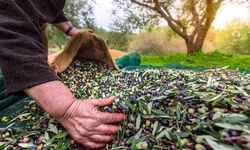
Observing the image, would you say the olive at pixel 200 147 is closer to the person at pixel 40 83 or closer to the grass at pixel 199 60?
the person at pixel 40 83

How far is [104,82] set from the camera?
63.7 inches

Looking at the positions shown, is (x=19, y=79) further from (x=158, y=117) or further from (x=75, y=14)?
(x=75, y=14)

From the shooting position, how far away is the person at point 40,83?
925mm

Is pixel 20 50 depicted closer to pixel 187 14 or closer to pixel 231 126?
pixel 231 126

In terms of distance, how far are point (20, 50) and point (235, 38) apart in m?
12.8

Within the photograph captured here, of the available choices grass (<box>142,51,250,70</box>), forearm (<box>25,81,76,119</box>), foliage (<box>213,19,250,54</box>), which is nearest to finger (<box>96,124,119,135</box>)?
forearm (<box>25,81,76,119</box>)

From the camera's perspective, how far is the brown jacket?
0.97 m

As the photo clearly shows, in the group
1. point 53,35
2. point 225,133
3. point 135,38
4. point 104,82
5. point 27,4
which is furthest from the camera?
point 53,35

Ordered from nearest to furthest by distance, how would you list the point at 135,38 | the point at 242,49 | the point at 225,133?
the point at 225,133 < the point at 135,38 < the point at 242,49

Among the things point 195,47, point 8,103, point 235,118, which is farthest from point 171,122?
point 195,47

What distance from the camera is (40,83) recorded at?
0.96 metres

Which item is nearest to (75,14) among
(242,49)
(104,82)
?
(242,49)

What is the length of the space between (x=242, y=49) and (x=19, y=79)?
11.7m

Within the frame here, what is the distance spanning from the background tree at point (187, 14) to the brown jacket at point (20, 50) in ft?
18.5
